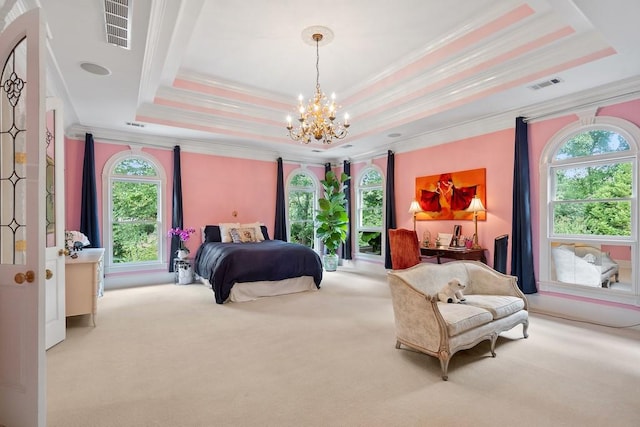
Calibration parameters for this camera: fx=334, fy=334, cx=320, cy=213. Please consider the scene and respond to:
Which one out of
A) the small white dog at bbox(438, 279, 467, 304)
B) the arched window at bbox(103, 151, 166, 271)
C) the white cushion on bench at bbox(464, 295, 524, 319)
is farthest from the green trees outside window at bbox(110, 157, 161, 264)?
the white cushion on bench at bbox(464, 295, 524, 319)

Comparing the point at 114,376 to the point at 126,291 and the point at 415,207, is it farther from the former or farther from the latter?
the point at 415,207

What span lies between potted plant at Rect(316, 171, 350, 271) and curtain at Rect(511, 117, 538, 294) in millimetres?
3445

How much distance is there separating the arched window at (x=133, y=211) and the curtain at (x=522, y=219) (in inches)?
230

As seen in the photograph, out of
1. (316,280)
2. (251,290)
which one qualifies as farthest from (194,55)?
(316,280)

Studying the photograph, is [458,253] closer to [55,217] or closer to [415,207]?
[415,207]

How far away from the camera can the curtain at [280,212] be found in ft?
23.9

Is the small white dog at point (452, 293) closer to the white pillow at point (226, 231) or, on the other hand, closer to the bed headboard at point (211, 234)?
the white pillow at point (226, 231)

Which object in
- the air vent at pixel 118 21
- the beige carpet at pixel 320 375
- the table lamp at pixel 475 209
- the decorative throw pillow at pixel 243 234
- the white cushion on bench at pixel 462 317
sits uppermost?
the air vent at pixel 118 21

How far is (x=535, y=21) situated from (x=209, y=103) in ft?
15.2

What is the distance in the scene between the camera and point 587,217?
421 centimetres

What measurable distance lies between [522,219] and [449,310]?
243cm

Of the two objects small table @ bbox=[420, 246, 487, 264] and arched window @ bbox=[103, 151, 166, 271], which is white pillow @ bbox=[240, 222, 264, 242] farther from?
small table @ bbox=[420, 246, 487, 264]

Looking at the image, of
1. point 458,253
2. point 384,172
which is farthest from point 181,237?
point 458,253

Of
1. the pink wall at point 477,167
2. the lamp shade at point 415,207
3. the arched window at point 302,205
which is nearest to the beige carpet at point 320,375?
the pink wall at point 477,167
